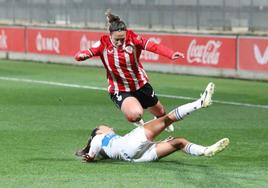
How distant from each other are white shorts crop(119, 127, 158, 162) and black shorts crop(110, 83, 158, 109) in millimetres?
1938

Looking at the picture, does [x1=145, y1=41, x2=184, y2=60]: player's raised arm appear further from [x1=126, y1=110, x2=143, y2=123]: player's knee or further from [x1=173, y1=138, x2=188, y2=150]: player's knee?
[x1=173, y1=138, x2=188, y2=150]: player's knee

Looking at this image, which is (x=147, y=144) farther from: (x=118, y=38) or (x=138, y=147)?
(x=118, y=38)

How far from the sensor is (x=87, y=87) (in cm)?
2428

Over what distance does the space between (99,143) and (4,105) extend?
7.51 metres

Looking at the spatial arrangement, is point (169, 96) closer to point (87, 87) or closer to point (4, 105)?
point (87, 87)

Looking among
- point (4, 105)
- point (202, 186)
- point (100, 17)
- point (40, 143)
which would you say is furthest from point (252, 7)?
point (202, 186)

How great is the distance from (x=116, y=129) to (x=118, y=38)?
2.96m

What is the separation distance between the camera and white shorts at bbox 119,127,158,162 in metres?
11.9

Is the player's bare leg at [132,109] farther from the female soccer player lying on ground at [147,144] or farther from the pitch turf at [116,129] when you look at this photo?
the female soccer player lying on ground at [147,144]

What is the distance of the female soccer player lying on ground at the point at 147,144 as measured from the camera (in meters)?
11.9

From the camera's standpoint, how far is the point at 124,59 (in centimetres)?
1370

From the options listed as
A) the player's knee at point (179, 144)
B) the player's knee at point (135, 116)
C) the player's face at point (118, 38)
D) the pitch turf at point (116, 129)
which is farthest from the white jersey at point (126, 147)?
the player's face at point (118, 38)

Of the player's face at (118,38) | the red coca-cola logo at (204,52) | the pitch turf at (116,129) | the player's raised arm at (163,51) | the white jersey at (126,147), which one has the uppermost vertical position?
the player's face at (118,38)

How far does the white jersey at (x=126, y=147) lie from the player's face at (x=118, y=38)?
1685mm
